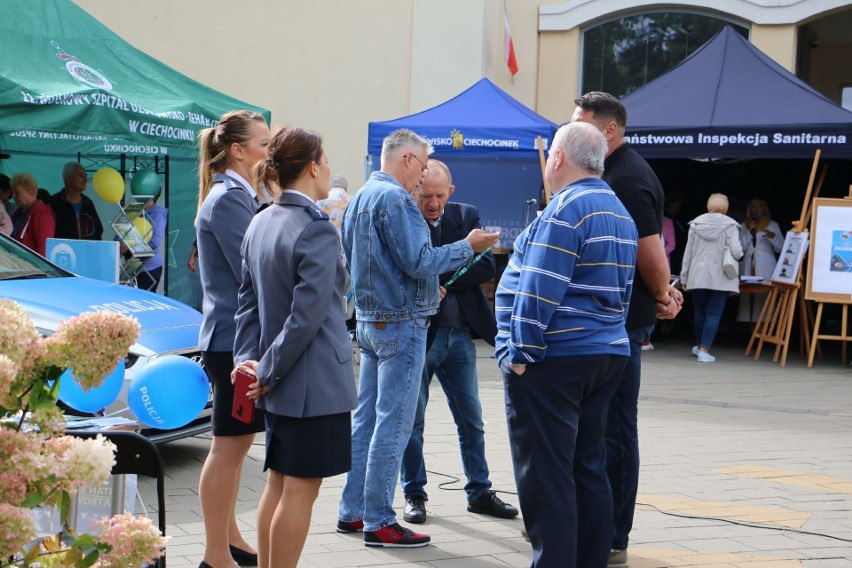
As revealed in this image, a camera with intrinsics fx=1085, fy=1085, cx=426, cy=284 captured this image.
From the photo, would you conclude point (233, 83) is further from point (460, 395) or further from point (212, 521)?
point (212, 521)

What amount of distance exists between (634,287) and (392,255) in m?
1.08

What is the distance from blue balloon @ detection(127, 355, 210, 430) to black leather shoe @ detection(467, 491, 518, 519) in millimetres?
2025

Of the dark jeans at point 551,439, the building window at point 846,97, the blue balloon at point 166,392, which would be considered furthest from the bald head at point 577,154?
the building window at point 846,97

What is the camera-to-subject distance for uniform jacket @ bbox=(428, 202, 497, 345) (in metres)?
5.50

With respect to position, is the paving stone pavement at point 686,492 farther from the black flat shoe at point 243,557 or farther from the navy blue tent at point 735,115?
the navy blue tent at point 735,115

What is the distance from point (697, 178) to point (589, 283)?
40.8ft

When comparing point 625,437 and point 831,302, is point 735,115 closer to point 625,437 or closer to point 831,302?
point 831,302

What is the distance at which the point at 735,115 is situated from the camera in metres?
A: 12.2

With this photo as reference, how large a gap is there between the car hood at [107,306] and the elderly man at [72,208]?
4643mm

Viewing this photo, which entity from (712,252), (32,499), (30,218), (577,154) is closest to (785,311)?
(712,252)

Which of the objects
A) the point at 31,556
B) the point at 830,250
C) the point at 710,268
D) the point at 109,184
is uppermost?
the point at 109,184

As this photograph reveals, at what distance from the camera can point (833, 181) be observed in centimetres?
1477

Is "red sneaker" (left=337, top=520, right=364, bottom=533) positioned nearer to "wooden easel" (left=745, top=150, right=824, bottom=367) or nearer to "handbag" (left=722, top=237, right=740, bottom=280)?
"wooden easel" (left=745, top=150, right=824, bottom=367)

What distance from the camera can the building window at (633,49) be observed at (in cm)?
1683
